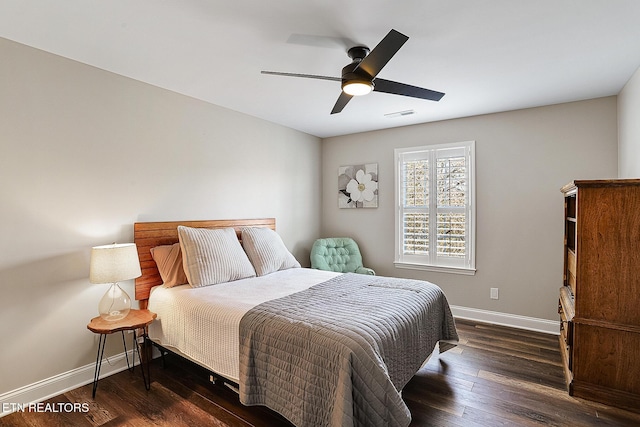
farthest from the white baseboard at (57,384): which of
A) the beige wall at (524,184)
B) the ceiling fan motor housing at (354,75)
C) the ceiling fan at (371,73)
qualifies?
the beige wall at (524,184)

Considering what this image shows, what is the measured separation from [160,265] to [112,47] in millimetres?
1739

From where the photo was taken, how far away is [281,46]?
2293 millimetres

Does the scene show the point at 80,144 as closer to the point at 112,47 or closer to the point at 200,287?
the point at 112,47

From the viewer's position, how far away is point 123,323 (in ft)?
7.77

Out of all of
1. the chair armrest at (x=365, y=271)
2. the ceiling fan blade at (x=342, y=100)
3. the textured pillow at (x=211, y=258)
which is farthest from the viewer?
the chair armrest at (x=365, y=271)

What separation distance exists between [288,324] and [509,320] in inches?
120

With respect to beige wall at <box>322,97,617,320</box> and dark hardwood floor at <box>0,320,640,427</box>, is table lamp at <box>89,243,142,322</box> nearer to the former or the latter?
dark hardwood floor at <box>0,320,640,427</box>

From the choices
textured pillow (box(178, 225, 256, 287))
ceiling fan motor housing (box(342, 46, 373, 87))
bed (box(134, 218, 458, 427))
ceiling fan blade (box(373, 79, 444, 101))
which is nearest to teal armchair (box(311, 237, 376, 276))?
bed (box(134, 218, 458, 427))

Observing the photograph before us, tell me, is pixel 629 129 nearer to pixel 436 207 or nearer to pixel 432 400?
pixel 436 207

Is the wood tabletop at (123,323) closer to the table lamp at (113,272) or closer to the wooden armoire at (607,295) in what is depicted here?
the table lamp at (113,272)

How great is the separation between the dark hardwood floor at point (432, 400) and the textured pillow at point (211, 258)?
0.79 metres

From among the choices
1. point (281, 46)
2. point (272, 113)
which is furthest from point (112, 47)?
point (272, 113)

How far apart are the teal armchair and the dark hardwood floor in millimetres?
1783

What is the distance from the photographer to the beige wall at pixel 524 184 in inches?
133
